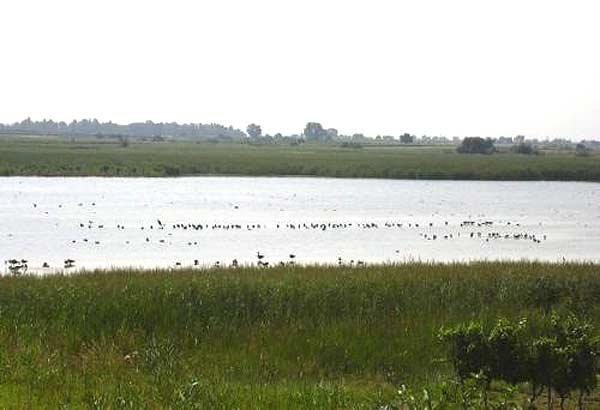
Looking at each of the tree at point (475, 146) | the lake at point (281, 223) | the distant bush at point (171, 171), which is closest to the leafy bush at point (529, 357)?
the lake at point (281, 223)

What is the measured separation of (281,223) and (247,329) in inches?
1314

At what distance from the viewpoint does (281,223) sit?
5103cm

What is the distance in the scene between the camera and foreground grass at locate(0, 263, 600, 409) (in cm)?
1212

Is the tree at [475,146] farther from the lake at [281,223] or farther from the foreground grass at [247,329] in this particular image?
the foreground grass at [247,329]

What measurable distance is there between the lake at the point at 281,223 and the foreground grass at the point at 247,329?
9.23 metres

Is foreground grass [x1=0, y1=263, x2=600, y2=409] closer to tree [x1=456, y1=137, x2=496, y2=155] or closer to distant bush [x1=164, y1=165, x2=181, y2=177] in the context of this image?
distant bush [x1=164, y1=165, x2=181, y2=177]

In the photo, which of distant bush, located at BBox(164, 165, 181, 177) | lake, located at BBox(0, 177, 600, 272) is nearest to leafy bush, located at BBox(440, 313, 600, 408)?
lake, located at BBox(0, 177, 600, 272)

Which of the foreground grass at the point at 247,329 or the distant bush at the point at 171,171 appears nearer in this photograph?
the foreground grass at the point at 247,329

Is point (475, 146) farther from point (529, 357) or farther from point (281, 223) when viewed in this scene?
point (529, 357)

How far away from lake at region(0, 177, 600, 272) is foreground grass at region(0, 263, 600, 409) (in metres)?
9.23

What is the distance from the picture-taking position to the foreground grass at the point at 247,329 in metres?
12.1

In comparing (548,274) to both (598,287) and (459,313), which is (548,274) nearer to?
(598,287)

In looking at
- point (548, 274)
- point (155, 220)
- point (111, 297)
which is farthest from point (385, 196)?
point (111, 297)

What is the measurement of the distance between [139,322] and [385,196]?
2374 inches
